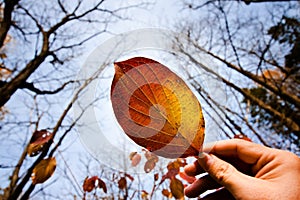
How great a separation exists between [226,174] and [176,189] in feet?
1.48

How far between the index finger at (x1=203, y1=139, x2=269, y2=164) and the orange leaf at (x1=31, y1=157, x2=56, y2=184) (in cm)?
56

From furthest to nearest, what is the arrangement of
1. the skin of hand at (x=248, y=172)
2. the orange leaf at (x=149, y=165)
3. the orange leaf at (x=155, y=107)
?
the orange leaf at (x=149, y=165), the skin of hand at (x=248, y=172), the orange leaf at (x=155, y=107)

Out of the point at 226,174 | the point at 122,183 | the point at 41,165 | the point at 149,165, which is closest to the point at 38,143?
the point at 41,165

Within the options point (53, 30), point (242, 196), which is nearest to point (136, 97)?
point (242, 196)

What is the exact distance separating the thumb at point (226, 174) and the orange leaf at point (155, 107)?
0.14m

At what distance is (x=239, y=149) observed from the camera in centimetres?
57

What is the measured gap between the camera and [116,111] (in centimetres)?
31

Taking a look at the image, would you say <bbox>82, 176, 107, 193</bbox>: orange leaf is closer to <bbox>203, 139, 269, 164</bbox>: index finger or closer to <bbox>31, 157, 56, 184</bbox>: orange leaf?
<bbox>31, 157, 56, 184</bbox>: orange leaf

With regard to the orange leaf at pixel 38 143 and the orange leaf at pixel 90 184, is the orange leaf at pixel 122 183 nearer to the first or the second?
the orange leaf at pixel 90 184

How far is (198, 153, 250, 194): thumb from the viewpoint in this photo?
1.51 feet

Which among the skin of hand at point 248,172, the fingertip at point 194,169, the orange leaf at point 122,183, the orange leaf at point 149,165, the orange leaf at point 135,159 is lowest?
the skin of hand at point 248,172

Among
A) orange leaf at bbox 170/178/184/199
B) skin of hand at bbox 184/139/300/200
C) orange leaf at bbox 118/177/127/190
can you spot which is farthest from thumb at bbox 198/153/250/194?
orange leaf at bbox 118/177/127/190

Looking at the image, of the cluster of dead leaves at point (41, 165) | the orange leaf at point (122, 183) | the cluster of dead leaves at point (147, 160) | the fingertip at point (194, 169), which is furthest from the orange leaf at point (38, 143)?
the orange leaf at point (122, 183)

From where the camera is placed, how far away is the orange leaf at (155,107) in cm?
31
